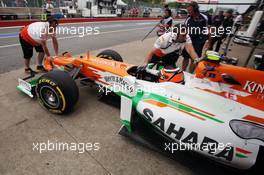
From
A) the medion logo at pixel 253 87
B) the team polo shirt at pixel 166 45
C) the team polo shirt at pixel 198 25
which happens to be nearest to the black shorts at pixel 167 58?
the team polo shirt at pixel 166 45

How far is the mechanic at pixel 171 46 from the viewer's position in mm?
2811

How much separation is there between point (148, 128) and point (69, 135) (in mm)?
1096

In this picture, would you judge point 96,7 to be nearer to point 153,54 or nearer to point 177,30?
point 153,54

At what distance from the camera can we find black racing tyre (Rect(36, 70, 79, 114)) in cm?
250

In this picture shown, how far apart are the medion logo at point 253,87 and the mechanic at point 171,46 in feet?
3.13

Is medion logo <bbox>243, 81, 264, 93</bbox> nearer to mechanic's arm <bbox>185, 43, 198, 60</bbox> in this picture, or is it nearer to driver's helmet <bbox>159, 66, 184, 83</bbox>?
driver's helmet <bbox>159, 66, 184, 83</bbox>

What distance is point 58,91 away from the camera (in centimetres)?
252

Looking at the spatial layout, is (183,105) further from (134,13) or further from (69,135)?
(134,13)

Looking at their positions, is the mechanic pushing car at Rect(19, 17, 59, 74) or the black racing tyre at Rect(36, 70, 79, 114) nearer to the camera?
the black racing tyre at Rect(36, 70, 79, 114)

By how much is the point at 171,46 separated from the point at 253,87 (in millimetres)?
1637

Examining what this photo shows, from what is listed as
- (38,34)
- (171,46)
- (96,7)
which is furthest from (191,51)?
(96,7)

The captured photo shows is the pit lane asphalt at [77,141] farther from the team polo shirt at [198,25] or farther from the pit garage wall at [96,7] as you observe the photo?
the pit garage wall at [96,7]

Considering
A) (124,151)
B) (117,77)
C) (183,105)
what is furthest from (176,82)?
(124,151)

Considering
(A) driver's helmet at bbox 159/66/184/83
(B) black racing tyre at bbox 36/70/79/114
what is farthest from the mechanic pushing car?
(A) driver's helmet at bbox 159/66/184/83
